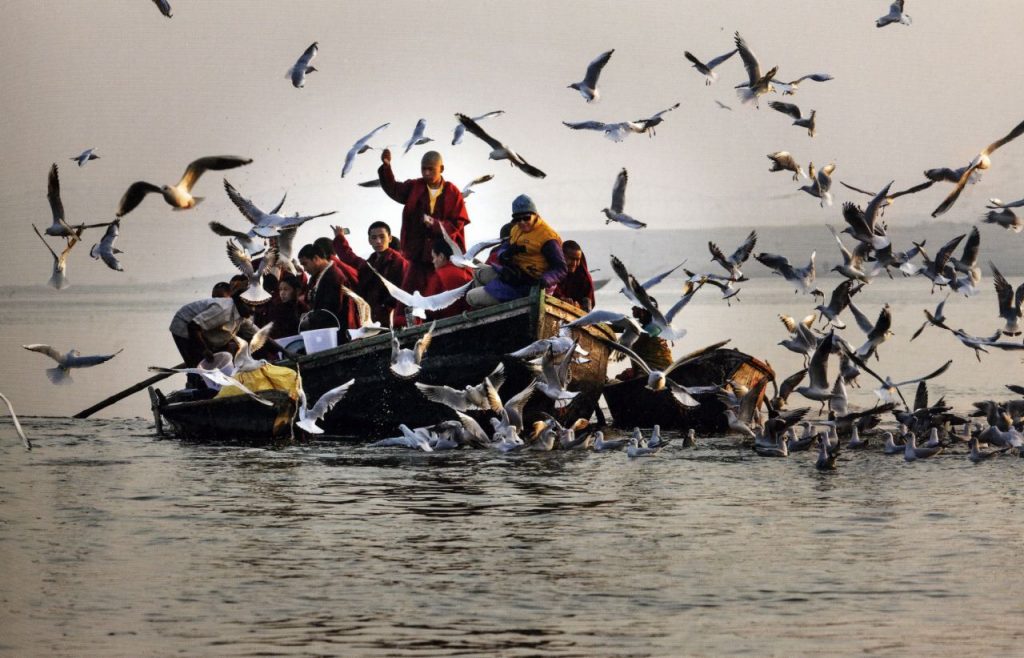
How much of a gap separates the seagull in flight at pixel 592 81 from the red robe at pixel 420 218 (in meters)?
1.85

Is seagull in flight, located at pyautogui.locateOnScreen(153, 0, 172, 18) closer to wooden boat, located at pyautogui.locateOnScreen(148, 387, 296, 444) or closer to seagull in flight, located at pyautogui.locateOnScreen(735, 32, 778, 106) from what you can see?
wooden boat, located at pyautogui.locateOnScreen(148, 387, 296, 444)

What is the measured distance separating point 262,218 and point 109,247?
1.45 m

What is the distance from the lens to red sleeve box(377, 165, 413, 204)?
1888 cm

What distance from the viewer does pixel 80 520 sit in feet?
43.1

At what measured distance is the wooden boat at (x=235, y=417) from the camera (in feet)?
56.1

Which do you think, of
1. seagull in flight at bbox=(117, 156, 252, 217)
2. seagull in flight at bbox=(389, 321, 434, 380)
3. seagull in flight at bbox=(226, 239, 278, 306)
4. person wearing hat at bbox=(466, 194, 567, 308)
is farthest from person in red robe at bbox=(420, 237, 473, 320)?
seagull in flight at bbox=(117, 156, 252, 217)

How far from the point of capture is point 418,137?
1858 cm

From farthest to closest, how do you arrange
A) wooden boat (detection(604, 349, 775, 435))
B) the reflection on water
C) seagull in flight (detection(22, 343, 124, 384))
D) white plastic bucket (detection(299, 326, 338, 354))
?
wooden boat (detection(604, 349, 775, 435)) → white plastic bucket (detection(299, 326, 338, 354)) → seagull in flight (detection(22, 343, 124, 384)) → the reflection on water

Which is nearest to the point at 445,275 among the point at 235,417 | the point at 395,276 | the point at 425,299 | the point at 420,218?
the point at 395,276

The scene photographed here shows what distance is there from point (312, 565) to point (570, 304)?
6771mm

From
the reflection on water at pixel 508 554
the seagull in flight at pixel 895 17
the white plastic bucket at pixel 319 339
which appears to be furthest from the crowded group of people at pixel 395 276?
the seagull in flight at pixel 895 17

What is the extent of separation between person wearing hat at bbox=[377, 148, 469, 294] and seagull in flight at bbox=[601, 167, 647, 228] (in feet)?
5.34

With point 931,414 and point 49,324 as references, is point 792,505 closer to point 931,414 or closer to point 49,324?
point 931,414

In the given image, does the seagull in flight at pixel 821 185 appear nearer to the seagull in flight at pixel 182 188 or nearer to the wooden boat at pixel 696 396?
the wooden boat at pixel 696 396
